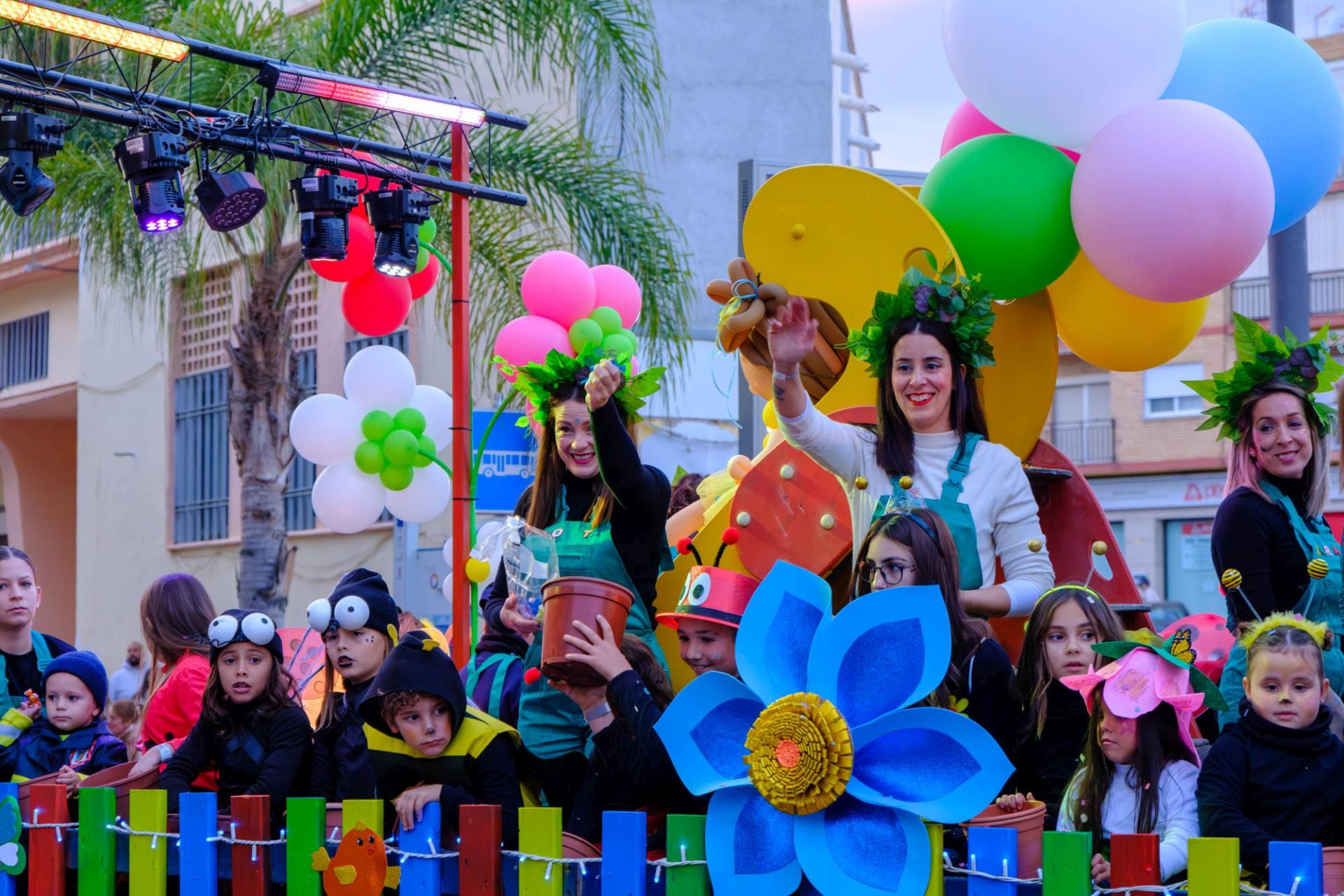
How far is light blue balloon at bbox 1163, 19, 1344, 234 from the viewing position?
14.3 feet


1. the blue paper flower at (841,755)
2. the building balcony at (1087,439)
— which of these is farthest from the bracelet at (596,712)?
the building balcony at (1087,439)

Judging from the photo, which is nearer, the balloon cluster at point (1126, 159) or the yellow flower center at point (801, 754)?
the yellow flower center at point (801, 754)

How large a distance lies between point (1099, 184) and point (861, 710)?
1854 mm

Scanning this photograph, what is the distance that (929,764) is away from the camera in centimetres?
276

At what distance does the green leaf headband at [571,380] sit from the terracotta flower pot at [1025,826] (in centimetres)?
154

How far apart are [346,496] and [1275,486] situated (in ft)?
17.1

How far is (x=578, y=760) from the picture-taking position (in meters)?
3.69

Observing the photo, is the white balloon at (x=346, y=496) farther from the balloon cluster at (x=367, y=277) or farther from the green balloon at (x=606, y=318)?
the green balloon at (x=606, y=318)

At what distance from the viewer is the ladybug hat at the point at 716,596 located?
3412 mm

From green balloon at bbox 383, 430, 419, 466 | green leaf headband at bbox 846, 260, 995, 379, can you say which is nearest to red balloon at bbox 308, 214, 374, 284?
green balloon at bbox 383, 430, 419, 466

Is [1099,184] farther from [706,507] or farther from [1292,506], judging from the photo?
[706,507]

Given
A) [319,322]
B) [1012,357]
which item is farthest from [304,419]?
Result: [319,322]

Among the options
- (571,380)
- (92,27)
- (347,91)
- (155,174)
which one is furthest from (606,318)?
(571,380)

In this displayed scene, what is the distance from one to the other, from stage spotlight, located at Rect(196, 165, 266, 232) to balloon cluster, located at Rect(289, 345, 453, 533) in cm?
100
